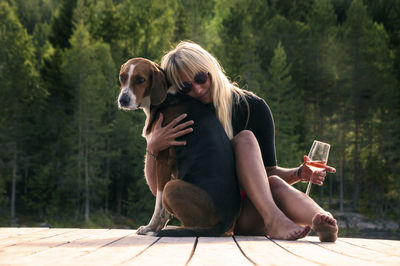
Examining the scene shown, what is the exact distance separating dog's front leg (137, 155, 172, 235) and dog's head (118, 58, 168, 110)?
23.0 inches

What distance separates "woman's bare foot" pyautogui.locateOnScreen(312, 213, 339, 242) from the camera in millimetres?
3426

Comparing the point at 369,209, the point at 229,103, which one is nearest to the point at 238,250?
the point at 229,103

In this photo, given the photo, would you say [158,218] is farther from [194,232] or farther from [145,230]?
[194,232]

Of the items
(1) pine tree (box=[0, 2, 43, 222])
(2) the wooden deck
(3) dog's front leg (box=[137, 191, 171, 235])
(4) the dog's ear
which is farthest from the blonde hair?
(1) pine tree (box=[0, 2, 43, 222])

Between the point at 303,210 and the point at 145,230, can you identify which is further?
the point at 145,230

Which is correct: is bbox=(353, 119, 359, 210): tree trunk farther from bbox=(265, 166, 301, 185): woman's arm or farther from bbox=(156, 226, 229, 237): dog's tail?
bbox=(156, 226, 229, 237): dog's tail

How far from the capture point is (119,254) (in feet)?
8.70

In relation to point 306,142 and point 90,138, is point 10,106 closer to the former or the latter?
point 90,138

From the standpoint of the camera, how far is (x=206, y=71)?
13.2ft

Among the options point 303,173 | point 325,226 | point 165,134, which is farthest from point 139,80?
point 325,226

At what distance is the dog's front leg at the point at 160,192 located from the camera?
396 cm

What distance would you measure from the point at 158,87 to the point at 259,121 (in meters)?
0.95

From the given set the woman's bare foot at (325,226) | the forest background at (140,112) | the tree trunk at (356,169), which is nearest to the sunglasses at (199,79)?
the woman's bare foot at (325,226)

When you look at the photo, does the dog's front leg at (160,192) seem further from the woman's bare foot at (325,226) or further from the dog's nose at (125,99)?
the woman's bare foot at (325,226)
